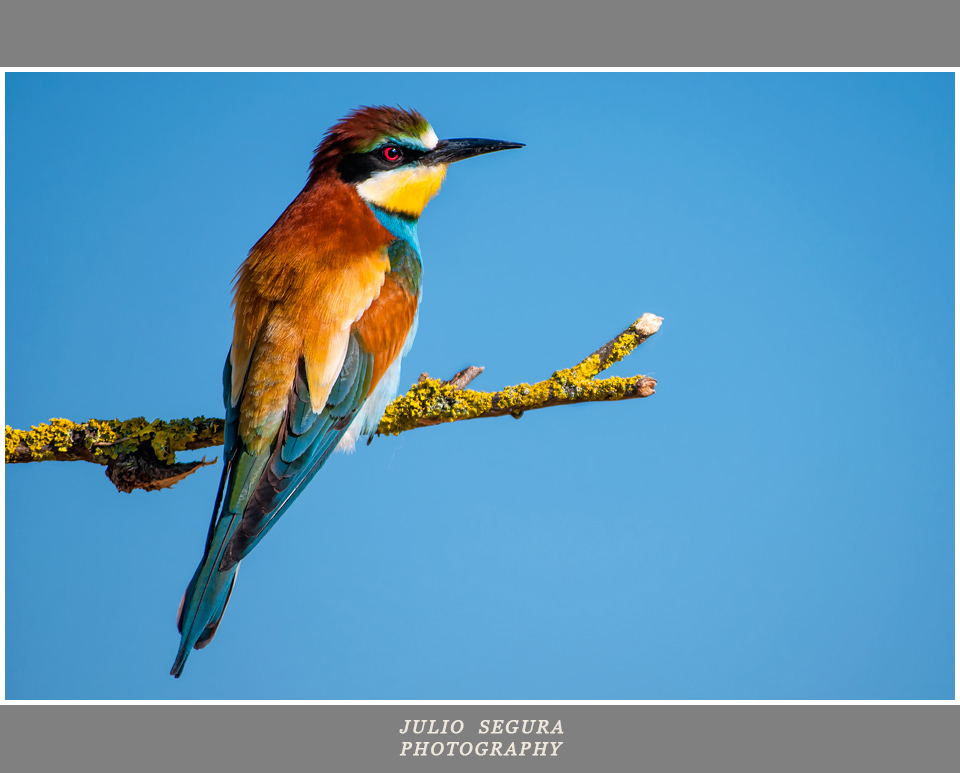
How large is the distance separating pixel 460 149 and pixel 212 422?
1.18m

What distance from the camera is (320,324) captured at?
87.0 inches

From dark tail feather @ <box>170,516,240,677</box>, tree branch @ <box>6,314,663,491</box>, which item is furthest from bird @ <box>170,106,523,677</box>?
tree branch @ <box>6,314,663,491</box>

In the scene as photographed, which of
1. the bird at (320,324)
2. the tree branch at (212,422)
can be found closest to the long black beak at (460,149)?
the bird at (320,324)

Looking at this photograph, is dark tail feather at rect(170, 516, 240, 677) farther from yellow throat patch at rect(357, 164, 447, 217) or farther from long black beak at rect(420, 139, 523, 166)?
long black beak at rect(420, 139, 523, 166)

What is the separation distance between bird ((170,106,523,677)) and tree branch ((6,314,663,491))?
0.17 metres

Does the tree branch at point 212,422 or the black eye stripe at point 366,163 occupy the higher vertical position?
the black eye stripe at point 366,163

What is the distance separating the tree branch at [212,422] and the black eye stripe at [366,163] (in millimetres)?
747

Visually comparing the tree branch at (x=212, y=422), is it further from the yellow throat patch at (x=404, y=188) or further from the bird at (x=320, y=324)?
the yellow throat patch at (x=404, y=188)

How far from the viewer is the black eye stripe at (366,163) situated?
253 cm

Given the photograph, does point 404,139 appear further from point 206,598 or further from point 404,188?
point 206,598

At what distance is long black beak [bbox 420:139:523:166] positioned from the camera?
2.61 m

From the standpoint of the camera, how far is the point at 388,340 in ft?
7.75

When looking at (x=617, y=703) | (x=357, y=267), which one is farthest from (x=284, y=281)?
(x=617, y=703)

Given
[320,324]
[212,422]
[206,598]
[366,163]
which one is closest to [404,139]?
[366,163]
